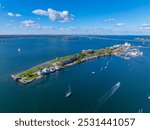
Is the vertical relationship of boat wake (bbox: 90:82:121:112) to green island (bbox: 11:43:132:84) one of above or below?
below

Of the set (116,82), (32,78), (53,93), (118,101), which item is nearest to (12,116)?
(118,101)

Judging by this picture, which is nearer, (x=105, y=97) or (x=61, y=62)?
(x=105, y=97)

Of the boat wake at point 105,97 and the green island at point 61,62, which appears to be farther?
the green island at point 61,62

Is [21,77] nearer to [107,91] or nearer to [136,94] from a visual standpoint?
[107,91]

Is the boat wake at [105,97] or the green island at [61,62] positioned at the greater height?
the green island at [61,62]

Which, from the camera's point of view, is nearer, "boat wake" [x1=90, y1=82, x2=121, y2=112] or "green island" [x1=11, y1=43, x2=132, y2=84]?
"boat wake" [x1=90, y1=82, x2=121, y2=112]
